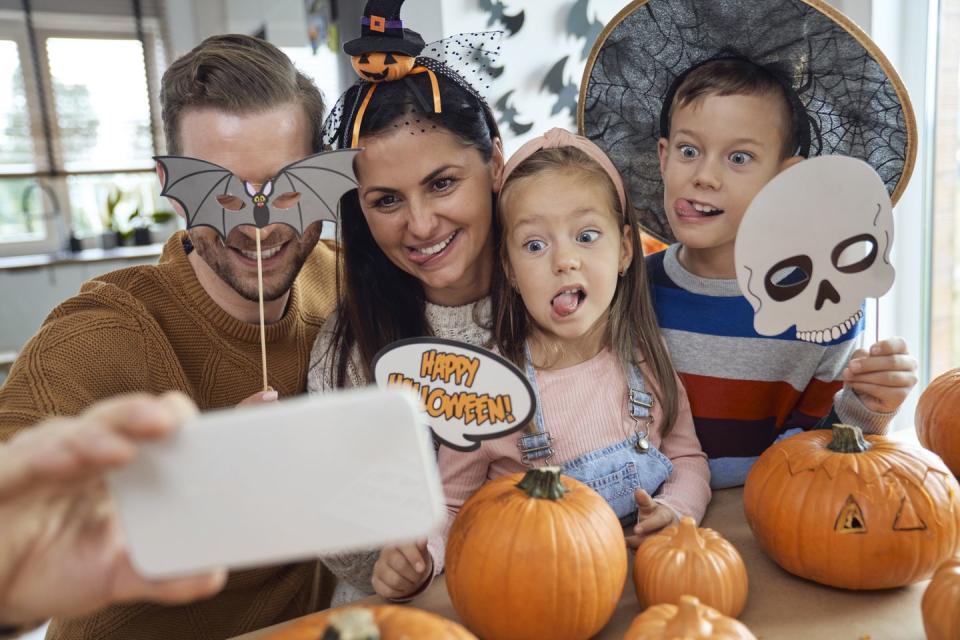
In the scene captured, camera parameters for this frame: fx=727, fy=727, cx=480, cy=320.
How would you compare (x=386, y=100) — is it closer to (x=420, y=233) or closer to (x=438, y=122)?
(x=438, y=122)

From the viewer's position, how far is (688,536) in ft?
2.86

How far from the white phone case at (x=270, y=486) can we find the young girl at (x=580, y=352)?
1.68ft

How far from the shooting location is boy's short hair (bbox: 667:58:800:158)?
3.66 ft

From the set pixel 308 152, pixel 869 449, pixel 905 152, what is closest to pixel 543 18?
pixel 308 152

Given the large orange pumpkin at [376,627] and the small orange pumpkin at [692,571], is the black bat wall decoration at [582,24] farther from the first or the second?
the large orange pumpkin at [376,627]

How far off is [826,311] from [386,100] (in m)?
0.71

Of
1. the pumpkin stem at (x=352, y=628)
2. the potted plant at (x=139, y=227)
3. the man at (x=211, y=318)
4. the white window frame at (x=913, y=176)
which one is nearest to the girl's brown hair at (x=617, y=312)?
the man at (x=211, y=318)

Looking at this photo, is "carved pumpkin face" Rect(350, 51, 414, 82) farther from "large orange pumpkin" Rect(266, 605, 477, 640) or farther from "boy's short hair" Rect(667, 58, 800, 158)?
"large orange pumpkin" Rect(266, 605, 477, 640)

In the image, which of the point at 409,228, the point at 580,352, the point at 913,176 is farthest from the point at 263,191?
the point at 913,176

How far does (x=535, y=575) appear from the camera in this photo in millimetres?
816

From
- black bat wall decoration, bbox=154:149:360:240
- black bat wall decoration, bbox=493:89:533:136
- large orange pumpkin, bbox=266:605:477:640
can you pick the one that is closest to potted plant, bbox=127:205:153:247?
black bat wall decoration, bbox=493:89:533:136

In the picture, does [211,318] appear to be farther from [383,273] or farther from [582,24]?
[582,24]

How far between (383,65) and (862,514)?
2.88 ft

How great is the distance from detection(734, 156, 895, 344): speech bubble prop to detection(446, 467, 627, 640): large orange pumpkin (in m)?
0.41
